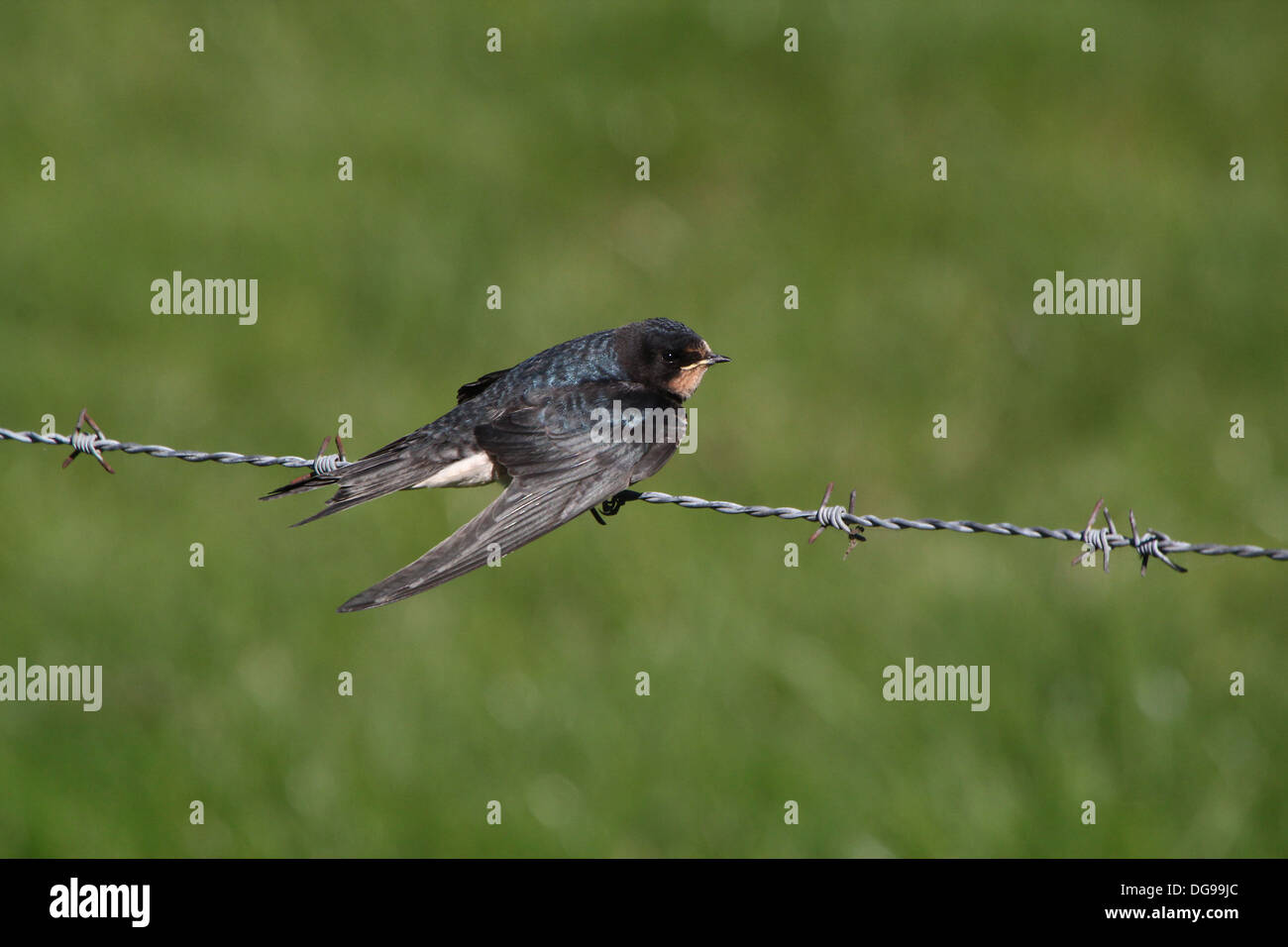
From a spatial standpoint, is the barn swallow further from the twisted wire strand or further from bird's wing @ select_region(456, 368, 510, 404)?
the twisted wire strand

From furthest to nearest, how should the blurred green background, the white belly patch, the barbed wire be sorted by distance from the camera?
the blurred green background
the white belly patch
the barbed wire

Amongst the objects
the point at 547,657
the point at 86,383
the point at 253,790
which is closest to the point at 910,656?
the point at 547,657

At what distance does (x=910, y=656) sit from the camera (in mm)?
10031

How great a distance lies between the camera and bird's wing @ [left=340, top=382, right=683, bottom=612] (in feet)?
16.0

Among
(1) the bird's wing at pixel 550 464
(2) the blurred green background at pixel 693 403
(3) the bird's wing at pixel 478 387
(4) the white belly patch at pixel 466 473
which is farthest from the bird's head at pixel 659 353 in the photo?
(2) the blurred green background at pixel 693 403

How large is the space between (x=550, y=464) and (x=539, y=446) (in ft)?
0.35

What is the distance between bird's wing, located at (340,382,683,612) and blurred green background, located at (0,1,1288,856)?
146 inches

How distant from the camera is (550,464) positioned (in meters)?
5.28

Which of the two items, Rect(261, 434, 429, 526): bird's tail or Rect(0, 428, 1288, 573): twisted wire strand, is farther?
Rect(261, 434, 429, 526): bird's tail

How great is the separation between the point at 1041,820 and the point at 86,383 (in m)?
8.76

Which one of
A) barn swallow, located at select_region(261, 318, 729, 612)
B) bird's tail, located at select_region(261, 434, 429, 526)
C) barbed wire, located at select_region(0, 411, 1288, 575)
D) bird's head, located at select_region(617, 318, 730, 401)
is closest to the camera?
barbed wire, located at select_region(0, 411, 1288, 575)

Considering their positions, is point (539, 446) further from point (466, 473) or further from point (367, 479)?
point (367, 479)

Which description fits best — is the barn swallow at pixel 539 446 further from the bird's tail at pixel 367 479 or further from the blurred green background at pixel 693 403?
the blurred green background at pixel 693 403

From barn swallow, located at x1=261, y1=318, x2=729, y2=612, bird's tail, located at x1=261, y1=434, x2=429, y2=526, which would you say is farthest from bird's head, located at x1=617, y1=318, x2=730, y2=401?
bird's tail, located at x1=261, y1=434, x2=429, y2=526
